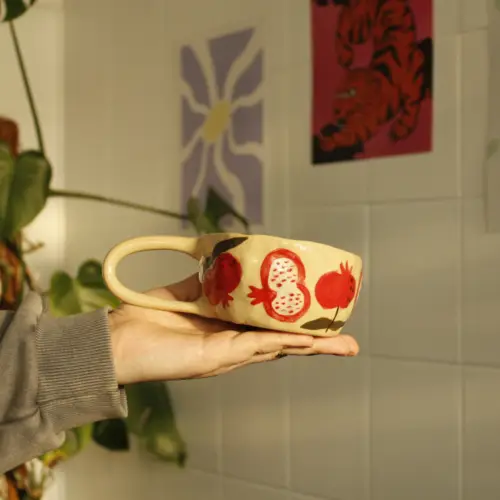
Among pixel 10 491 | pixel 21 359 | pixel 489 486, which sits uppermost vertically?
pixel 21 359

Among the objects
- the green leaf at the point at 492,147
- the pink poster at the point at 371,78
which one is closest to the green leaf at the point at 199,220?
the pink poster at the point at 371,78

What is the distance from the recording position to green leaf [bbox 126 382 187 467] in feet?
4.32

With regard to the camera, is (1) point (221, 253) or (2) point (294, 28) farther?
(2) point (294, 28)

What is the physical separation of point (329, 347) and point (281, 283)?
10 centimetres

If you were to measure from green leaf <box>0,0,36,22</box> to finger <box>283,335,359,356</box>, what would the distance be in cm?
103

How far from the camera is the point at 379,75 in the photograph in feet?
3.47

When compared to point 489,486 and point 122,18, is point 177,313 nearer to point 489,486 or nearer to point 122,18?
point 489,486

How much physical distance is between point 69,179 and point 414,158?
745 millimetres

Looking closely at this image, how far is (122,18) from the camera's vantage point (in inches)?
56.2

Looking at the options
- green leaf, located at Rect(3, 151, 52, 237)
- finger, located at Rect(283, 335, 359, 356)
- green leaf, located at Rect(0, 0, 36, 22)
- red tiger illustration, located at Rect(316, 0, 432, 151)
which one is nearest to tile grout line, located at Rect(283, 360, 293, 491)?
red tiger illustration, located at Rect(316, 0, 432, 151)

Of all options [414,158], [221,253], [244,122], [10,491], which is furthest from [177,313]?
[10,491]

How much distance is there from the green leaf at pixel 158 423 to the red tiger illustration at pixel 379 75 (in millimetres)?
521

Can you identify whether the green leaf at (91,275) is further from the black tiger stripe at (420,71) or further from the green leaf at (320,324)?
the green leaf at (320,324)

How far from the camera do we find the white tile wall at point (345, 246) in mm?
976
